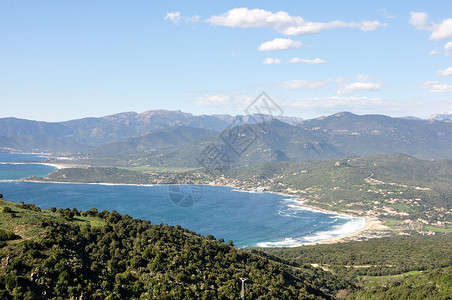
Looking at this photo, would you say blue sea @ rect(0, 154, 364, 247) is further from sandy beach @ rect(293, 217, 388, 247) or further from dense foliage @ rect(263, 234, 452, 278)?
dense foliage @ rect(263, 234, 452, 278)

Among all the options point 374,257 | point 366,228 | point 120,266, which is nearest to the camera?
point 120,266

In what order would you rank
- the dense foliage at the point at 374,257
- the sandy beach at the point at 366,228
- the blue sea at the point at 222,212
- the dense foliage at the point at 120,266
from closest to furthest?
the dense foliage at the point at 120,266, the dense foliage at the point at 374,257, the sandy beach at the point at 366,228, the blue sea at the point at 222,212

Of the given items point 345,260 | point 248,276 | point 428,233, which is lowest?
A: point 428,233

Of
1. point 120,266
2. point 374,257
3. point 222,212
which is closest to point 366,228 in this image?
point 374,257

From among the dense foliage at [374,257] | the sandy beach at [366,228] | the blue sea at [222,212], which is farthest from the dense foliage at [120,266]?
the sandy beach at [366,228]

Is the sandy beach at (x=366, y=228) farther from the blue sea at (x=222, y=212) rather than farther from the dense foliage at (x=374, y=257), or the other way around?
the dense foliage at (x=374, y=257)

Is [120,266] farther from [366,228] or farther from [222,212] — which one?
[366,228]

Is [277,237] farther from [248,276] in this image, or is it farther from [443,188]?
[443,188]

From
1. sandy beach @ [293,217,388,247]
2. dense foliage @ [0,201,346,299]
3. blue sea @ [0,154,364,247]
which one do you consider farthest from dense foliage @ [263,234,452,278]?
dense foliage @ [0,201,346,299]

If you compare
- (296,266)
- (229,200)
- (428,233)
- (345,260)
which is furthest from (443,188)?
(296,266)
